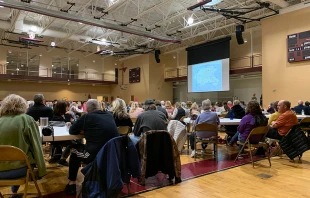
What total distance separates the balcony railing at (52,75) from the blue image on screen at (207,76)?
28.4 ft

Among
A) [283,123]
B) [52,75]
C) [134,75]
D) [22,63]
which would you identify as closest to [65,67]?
[52,75]

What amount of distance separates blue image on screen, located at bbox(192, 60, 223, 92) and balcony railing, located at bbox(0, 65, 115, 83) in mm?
8663

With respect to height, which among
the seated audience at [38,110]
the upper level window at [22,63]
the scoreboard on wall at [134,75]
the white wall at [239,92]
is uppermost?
the upper level window at [22,63]

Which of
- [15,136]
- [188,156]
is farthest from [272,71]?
[15,136]

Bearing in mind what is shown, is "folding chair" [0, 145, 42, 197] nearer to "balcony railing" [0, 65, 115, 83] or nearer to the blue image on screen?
the blue image on screen

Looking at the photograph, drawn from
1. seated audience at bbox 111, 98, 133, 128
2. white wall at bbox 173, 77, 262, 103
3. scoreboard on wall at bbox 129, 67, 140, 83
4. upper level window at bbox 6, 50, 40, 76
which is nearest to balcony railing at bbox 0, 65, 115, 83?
upper level window at bbox 6, 50, 40, 76

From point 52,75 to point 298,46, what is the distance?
1702 centimetres

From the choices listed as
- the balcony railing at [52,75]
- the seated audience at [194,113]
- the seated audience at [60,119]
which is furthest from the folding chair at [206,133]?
the balcony railing at [52,75]

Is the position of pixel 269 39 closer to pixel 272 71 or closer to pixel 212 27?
pixel 272 71

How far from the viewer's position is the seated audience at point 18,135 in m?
2.16

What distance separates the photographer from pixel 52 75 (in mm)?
19031

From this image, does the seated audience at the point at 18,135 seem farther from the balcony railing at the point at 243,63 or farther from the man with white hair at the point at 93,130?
the balcony railing at the point at 243,63

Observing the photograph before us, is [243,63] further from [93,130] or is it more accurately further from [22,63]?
[22,63]

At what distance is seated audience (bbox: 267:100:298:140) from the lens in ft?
14.5
